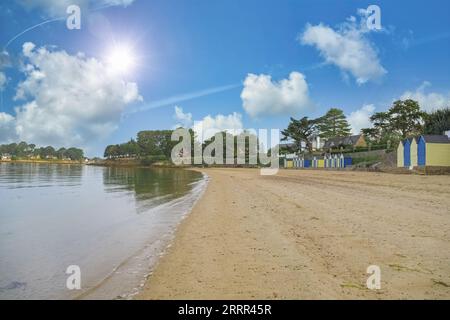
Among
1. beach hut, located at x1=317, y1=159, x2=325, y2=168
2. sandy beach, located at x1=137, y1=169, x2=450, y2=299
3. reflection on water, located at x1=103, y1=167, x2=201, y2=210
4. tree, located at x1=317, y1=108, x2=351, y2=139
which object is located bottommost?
reflection on water, located at x1=103, y1=167, x2=201, y2=210

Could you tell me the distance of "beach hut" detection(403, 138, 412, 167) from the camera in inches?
1249

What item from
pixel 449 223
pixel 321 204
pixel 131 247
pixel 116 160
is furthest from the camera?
pixel 116 160

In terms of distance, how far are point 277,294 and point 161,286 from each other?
172cm

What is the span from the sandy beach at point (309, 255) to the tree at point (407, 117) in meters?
57.1

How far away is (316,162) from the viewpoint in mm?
62906

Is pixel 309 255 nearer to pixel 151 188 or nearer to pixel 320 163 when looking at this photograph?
pixel 151 188

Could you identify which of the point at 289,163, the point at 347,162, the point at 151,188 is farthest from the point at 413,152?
the point at 289,163

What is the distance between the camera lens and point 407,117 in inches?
2356

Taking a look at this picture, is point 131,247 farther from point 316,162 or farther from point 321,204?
point 316,162

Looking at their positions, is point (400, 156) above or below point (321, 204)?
above

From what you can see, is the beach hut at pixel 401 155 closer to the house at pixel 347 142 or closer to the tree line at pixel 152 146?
the house at pixel 347 142

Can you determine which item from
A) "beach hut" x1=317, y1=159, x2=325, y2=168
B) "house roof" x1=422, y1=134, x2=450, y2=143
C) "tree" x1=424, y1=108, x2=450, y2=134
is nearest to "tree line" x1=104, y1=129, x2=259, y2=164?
"beach hut" x1=317, y1=159, x2=325, y2=168

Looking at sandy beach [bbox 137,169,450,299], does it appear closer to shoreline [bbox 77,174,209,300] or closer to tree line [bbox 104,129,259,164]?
shoreline [bbox 77,174,209,300]
